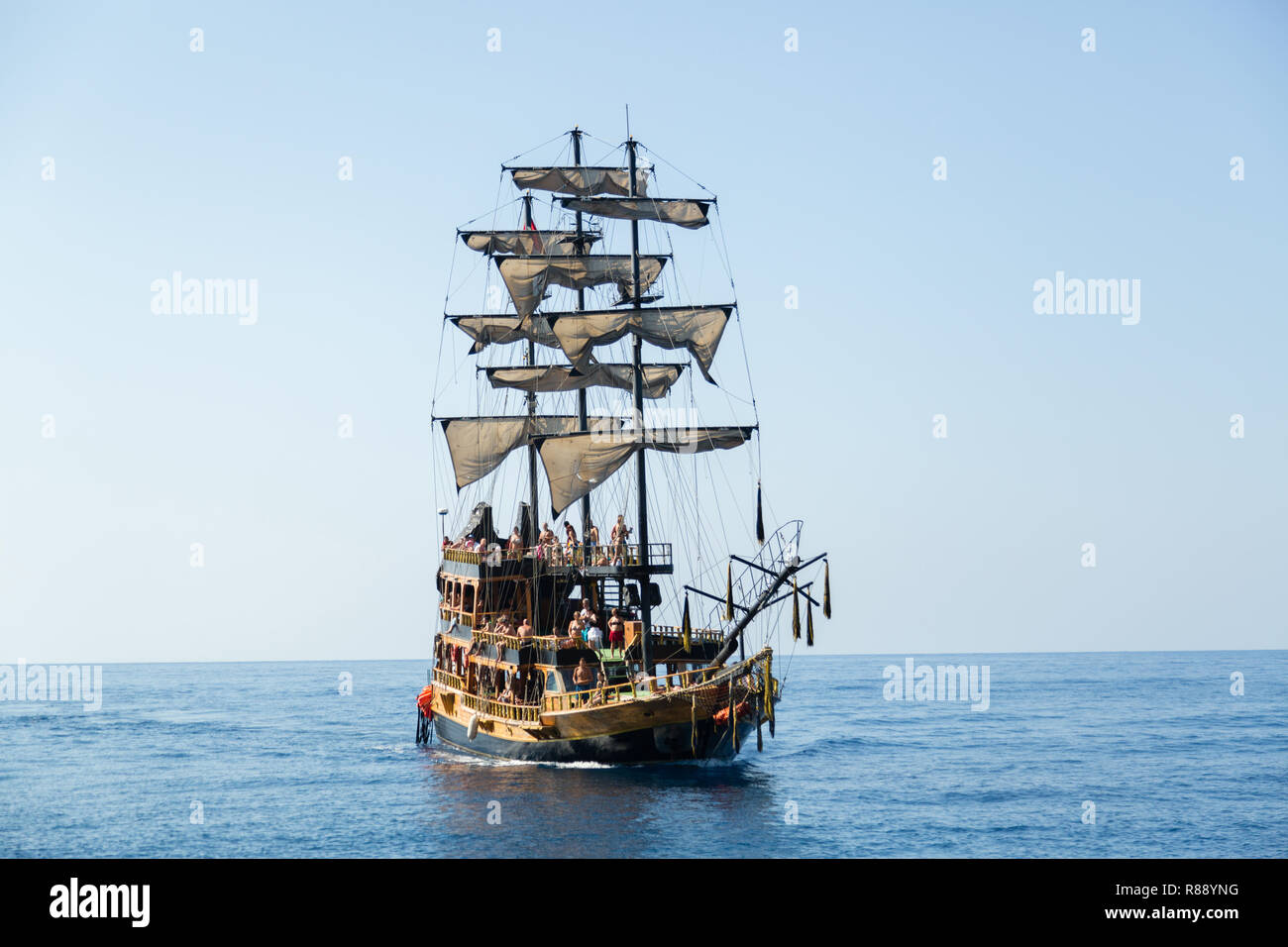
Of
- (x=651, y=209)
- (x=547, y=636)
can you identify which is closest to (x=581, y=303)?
(x=651, y=209)

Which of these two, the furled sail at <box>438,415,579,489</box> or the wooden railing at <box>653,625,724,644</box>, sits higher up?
the furled sail at <box>438,415,579,489</box>

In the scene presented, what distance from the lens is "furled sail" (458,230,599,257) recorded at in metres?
57.4

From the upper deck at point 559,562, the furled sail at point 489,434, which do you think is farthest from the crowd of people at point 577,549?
the furled sail at point 489,434

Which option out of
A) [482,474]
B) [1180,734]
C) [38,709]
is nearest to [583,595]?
[482,474]

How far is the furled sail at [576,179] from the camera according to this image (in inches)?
2058

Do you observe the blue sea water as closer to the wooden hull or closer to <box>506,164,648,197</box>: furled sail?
the wooden hull

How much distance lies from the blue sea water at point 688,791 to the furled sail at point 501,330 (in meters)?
20.4

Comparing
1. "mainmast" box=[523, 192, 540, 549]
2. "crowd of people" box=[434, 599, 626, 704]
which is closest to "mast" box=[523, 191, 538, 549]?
"mainmast" box=[523, 192, 540, 549]

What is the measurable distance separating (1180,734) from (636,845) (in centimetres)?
4204

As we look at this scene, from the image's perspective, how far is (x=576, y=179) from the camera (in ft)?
174

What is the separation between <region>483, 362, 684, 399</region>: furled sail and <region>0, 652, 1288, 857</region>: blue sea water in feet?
55.2

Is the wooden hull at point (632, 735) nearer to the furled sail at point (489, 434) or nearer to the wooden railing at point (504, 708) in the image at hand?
the wooden railing at point (504, 708)

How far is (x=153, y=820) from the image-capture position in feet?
126
